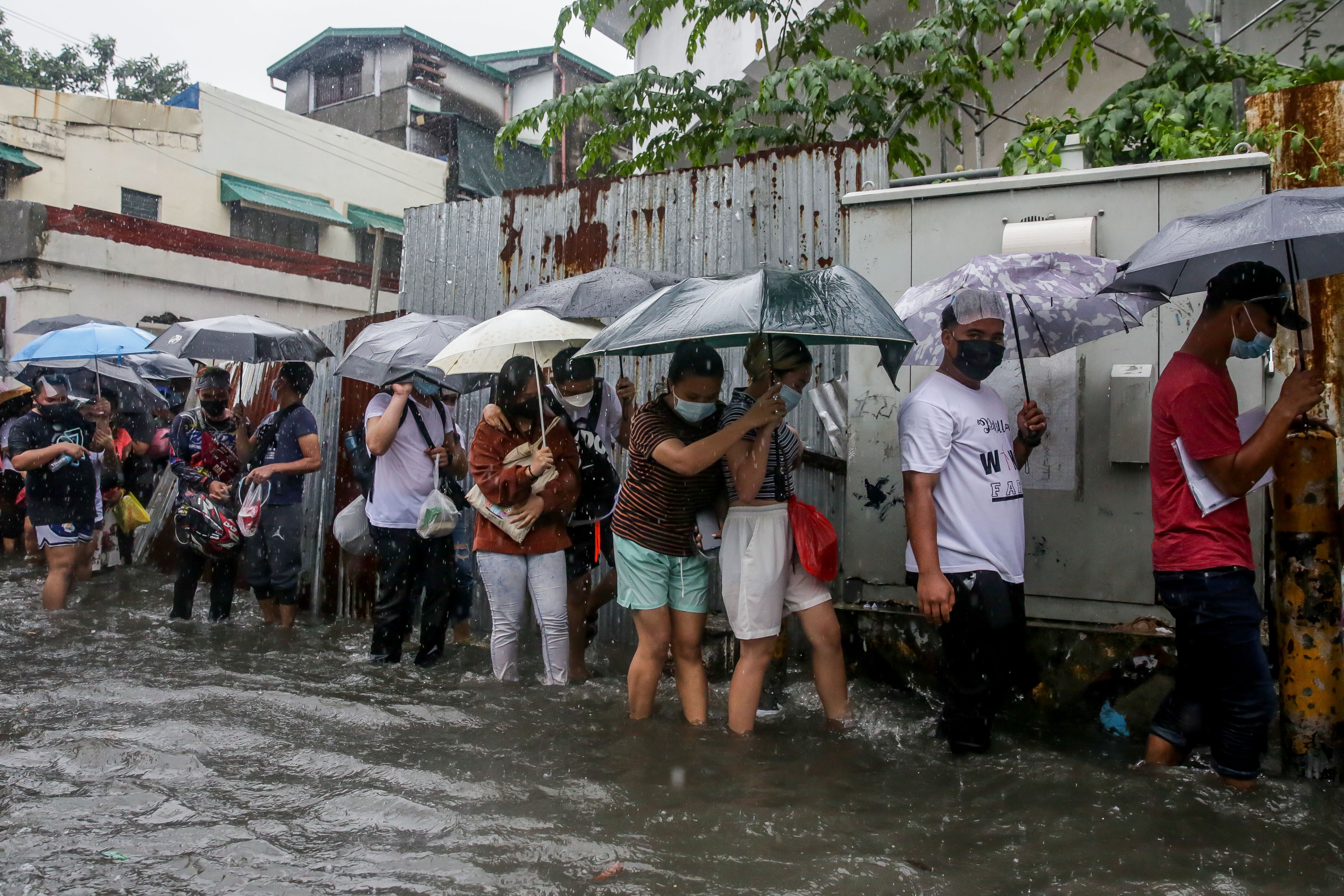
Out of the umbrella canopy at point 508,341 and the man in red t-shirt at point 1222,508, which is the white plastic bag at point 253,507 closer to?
the umbrella canopy at point 508,341

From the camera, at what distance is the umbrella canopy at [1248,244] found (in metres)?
3.34

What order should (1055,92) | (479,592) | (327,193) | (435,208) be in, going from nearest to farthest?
(479,592) < (435,208) < (1055,92) < (327,193)

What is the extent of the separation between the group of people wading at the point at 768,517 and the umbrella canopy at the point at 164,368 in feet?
15.5

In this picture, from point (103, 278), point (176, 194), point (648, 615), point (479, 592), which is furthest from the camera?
point (176, 194)

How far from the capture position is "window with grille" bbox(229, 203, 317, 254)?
2556cm

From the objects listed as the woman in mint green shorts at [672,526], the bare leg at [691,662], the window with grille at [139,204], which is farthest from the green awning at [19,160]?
the bare leg at [691,662]

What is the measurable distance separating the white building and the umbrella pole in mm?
→ 14941

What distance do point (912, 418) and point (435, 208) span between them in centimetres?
511

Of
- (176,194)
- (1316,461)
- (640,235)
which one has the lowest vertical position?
(1316,461)

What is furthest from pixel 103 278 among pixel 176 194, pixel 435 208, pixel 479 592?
pixel 479 592

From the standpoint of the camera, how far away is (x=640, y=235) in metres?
6.96

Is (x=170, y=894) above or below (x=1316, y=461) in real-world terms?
below

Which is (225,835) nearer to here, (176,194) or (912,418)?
(912,418)

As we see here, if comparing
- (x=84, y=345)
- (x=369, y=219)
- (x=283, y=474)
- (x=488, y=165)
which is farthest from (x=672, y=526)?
(x=488, y=165)
